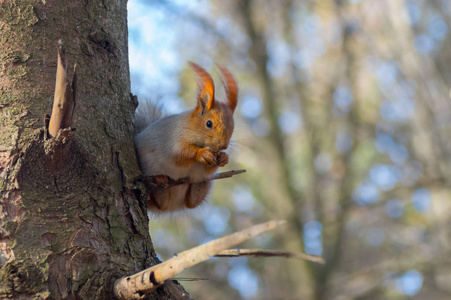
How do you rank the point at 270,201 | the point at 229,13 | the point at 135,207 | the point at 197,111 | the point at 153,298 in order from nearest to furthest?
1. the point at 153,298
2. the point at 135,207
3. the point at 197,111
4. the point at 270,201
5. the point at 229,13

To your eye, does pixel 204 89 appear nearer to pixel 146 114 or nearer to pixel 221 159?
pixel 221 159

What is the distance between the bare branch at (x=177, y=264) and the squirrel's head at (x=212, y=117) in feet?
3.02

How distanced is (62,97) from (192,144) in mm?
972

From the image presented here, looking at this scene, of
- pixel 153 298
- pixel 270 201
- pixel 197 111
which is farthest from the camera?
pixel 270 201

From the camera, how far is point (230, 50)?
5.42 m

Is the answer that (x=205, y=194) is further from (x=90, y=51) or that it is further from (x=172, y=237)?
(x=172, y=237)

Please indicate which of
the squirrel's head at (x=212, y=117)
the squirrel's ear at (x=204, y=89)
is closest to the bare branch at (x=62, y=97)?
the squirrel's ear at (x=204, y=89)

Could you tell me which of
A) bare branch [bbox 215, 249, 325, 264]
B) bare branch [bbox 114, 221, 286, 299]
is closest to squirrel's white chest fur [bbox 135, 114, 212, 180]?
bare branch [bbox 114, 221, 286, 299]

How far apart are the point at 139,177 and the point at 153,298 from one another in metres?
0.40

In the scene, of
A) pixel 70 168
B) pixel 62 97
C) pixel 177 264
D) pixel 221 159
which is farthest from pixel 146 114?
pixel 177 264

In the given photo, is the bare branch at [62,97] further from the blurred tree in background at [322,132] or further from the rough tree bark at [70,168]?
the blurred tree in background at [322,132]

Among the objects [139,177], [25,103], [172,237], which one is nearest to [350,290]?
[172,237]

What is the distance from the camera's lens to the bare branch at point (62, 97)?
0.87 metres

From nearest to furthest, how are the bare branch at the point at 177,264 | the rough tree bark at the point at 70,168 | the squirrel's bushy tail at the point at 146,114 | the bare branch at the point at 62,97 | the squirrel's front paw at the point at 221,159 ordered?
1. the bare branch at the point at 177,264
2. the bare branch at the point at 62,97
3. the rough tree bark at the point at 70,168
4. the squirrel's front paw at the point at 221,159
5. the squirrel's bushy tail at the point at 146,114
